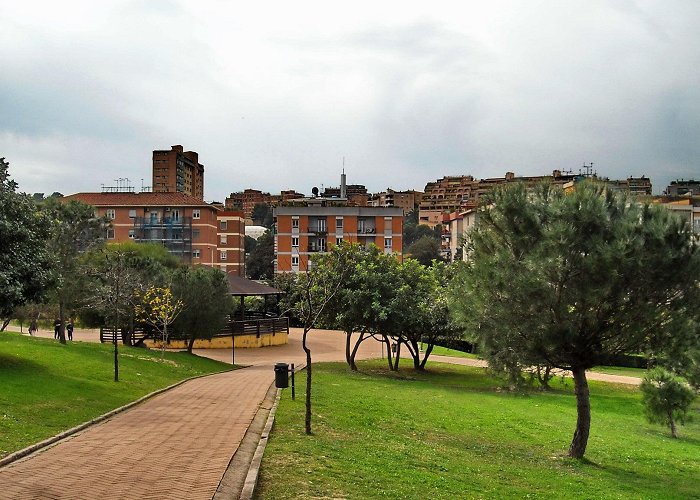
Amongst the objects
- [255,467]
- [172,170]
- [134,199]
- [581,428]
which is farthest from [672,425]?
[172,170]

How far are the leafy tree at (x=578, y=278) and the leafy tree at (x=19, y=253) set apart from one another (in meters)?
14.3

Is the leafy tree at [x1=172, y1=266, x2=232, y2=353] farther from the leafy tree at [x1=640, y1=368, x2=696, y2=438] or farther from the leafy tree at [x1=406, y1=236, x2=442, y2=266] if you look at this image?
the leafy tree at [x1=406, y1=236, x2=442, y2=266]

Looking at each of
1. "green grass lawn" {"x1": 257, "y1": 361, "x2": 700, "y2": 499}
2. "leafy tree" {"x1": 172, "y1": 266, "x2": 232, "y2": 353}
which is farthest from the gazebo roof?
"green grass lawn" {"x1": 257, "y1": 361, "x2": 700, "y2": 499}

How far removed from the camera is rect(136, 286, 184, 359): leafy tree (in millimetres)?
35688

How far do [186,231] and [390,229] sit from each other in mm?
24345

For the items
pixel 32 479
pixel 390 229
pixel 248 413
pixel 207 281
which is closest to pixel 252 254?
pixel 390 229

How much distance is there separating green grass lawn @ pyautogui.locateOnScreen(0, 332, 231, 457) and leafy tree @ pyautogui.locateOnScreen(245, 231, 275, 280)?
64.1 metres

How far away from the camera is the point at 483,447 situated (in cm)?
1720

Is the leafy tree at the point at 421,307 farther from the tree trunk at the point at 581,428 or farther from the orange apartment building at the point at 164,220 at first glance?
the orange apartment building at the point at 164,220

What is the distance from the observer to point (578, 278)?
16.6 meters

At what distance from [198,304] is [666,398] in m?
25.6

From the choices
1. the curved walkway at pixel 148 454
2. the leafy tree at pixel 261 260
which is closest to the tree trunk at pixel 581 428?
the curved walkway at pixel 148 454

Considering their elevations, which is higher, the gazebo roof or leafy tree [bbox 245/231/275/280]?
leafy tree [bbox 245/231/275/280]

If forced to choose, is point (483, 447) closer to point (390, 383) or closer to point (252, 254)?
point (390, 383)
